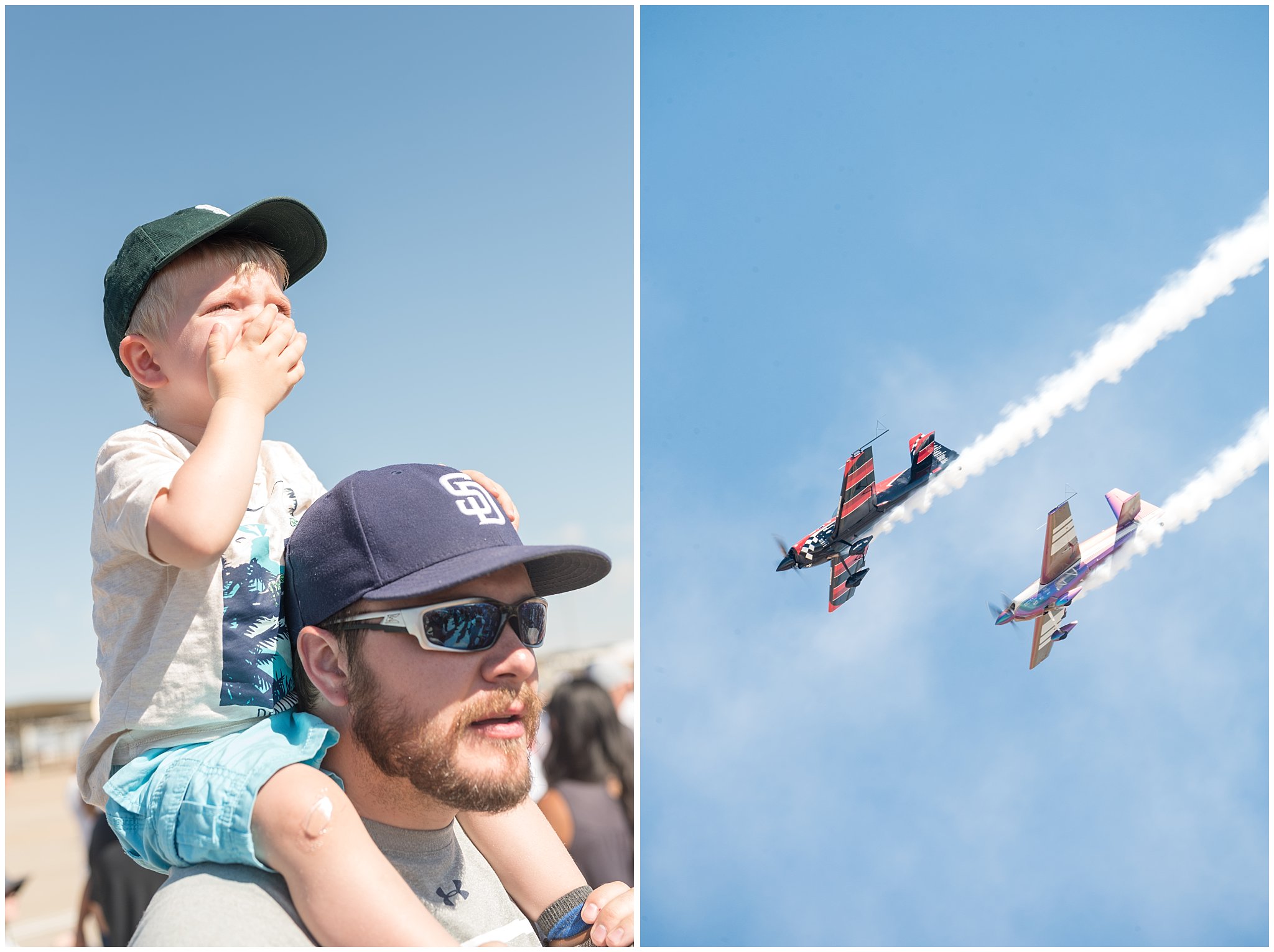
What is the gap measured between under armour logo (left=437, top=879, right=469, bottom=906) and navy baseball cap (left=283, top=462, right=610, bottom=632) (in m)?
0.91

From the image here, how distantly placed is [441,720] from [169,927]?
2.63 ft

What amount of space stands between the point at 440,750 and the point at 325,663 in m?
0.41

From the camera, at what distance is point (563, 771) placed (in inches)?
322

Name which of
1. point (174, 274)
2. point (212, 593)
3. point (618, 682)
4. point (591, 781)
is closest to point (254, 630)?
point (212, 593)

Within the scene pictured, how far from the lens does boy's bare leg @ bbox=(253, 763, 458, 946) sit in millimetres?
2568

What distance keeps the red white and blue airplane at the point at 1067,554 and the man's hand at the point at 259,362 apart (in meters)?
32.9

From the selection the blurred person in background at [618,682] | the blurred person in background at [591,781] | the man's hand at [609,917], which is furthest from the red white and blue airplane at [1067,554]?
the man's hand at [609,917]

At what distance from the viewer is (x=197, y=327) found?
10.1 ft

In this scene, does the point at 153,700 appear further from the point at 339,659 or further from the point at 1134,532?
the point at 1134,532

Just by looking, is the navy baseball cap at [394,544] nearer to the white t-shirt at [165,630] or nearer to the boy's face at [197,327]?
the white t-shirt at [165,630]

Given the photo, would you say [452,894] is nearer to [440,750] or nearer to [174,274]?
[440,750]

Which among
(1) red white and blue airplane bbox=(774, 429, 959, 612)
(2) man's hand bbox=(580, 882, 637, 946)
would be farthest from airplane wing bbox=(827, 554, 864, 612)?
(2) man's hand bbox=(580, 882, 637, 946)

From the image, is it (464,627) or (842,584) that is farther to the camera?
(842,584)

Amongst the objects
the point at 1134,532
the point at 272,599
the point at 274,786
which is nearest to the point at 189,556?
the point at 272,599
